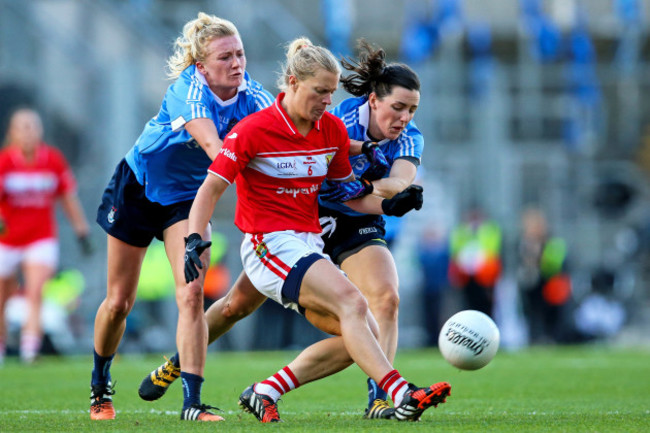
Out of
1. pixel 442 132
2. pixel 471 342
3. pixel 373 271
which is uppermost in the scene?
pixel 442 132

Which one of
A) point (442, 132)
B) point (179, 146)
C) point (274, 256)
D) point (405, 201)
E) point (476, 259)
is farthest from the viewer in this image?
point (442, 132)

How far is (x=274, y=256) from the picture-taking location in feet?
17.7

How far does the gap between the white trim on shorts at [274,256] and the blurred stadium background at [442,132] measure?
9329 millimetres

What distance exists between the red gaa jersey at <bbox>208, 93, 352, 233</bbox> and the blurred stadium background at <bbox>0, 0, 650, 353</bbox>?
30.6 feet

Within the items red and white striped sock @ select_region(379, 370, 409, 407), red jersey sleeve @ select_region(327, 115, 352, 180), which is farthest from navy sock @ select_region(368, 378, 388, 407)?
red jersey sleeve @ select_region(327, 115, 352, 180)

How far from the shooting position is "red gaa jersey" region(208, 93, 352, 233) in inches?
212

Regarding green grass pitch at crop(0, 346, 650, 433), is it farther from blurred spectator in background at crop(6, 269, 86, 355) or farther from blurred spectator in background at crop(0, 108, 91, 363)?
blurred spectator in background at crop(6, 269, 86, 355)

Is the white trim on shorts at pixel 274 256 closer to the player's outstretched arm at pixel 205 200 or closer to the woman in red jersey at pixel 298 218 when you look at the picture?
the woman in red jersey at pixel 298 218

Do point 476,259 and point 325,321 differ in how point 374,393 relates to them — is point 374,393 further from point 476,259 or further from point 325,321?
point 476,259

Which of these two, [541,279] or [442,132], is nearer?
[541,279]

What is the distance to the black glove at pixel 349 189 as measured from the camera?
5.98 metres

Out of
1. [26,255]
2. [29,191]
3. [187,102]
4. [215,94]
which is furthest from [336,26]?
[187,102]

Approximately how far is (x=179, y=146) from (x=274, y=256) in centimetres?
105

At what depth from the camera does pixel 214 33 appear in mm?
6016
